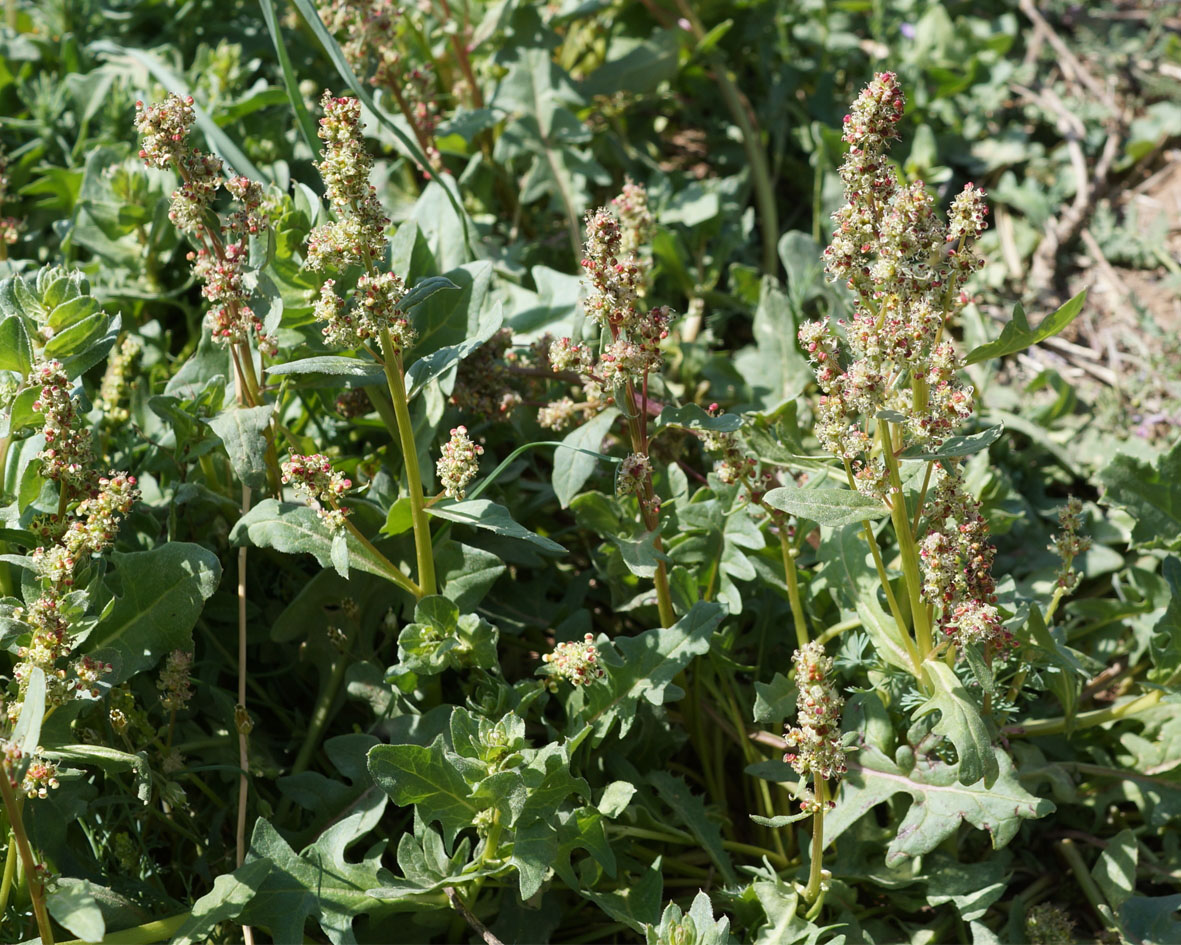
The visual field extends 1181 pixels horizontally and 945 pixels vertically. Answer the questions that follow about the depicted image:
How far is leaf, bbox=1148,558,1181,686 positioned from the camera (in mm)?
2846

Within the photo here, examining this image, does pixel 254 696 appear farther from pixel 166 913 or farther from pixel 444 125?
pixel 444 125

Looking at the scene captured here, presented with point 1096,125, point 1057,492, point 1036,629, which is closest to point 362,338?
point 1036,629

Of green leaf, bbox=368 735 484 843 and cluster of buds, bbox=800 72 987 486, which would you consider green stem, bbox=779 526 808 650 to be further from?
green leaf, bbox=368 735 484 843

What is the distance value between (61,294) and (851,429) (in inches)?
70.8

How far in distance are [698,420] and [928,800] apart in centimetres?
99

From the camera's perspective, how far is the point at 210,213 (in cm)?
252

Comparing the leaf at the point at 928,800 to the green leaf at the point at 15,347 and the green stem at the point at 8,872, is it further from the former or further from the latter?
the green leaf at the point at 15,347

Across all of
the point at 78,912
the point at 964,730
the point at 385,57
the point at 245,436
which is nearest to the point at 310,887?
the point at 78,912

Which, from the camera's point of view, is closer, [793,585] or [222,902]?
[222,902]

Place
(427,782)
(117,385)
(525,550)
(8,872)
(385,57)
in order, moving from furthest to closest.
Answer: (385,57) < (117,385) < (525,550) < (427,782) < (8,872)

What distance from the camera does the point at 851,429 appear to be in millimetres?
2334

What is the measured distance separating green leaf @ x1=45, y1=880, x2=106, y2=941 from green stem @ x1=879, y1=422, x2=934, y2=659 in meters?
1.72

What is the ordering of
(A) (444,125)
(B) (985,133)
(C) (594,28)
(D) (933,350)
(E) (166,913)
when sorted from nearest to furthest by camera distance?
1. (D) (933,350)
2. (E) (166,913)
3. (A) (444,125)
4. (C) (594,28)
5. (B) (985,133)

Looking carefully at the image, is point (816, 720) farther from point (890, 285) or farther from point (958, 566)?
point (890, 285)
